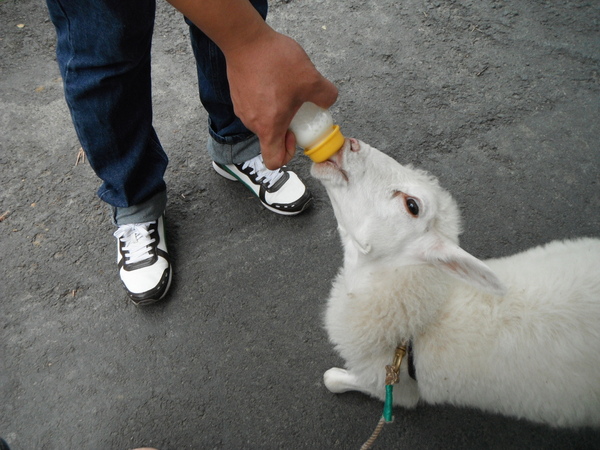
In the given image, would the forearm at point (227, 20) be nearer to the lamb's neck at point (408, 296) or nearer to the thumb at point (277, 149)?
the thumb at point (277, 149)

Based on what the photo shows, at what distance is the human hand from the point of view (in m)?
1.28

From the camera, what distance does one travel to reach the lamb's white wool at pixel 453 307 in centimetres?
152

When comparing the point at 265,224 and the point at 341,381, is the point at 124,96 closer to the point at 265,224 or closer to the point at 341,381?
the point at 265,224

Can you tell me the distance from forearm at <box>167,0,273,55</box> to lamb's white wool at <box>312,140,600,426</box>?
54 centimetres

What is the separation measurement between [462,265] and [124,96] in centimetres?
154

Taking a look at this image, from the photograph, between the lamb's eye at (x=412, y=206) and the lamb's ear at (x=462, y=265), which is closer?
the lamb's ear at (x=462, y=265)

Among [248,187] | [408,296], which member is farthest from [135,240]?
[408,296]

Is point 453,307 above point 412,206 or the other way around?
the other way around

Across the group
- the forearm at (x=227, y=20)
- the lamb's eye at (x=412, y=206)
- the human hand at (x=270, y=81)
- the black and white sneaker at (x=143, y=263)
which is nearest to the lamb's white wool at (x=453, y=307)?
the lamb's eye at (x=412, y=206)

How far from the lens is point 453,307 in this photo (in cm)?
165

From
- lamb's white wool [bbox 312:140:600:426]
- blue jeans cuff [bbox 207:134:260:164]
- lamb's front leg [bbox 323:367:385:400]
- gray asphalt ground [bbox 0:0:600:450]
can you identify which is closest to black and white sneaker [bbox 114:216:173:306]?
gray asphalt ground [bbox 0:0:600:450]

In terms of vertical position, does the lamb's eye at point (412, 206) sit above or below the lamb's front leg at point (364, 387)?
above

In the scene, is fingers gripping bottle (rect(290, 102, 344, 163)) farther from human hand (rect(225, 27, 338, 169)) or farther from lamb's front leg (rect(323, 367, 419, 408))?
lamb's front leg (rect(323, 367, 419, 408))

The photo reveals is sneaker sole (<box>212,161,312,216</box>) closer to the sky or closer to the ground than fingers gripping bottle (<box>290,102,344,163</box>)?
closer to the ground
